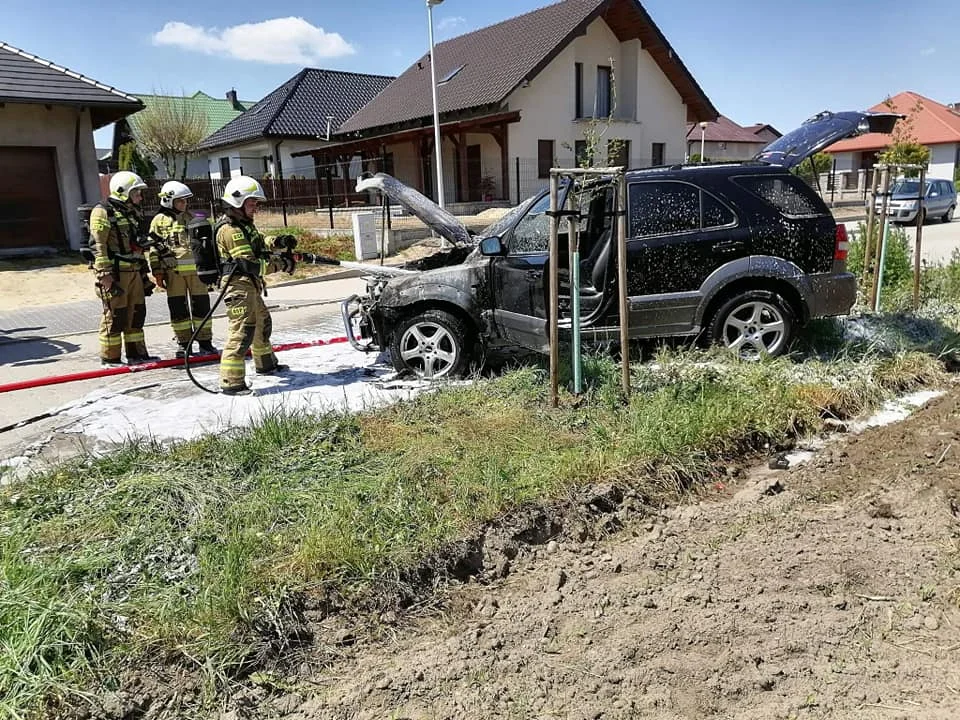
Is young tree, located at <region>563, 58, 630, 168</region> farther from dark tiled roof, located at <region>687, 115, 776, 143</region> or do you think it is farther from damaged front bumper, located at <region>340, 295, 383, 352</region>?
dark tiled roof, located at <region>687, 115, 776, 143</region>

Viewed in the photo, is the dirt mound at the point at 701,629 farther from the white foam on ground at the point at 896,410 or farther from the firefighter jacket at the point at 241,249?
the firefighter jacket at the point at 241,249

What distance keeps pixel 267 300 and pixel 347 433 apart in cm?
841

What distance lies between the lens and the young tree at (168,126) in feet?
102

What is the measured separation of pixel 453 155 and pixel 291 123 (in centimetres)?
928

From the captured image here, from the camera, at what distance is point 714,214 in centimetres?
613

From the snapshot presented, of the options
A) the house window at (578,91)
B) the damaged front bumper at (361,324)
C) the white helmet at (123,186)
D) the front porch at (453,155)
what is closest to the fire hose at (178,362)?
the damaged front bumper at (361,324)

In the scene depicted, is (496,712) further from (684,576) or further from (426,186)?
(426,186)

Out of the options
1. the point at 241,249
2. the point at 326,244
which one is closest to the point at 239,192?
the point at 241,249

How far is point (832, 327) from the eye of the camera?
23.0 ft

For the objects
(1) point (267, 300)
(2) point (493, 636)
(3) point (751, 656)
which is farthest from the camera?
(1) point (267, 300)

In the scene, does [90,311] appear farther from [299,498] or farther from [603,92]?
[603,92]

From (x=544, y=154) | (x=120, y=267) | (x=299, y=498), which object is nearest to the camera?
(x=299, y=498)

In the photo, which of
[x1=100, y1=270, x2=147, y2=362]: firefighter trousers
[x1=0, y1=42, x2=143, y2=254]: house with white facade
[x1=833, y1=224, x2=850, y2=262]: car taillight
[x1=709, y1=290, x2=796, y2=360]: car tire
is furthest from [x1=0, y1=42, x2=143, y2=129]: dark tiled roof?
[x1=833, y1=224, x2=850, y2=262]: car taillight

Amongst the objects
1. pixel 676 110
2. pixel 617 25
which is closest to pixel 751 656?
pixel 617 25
